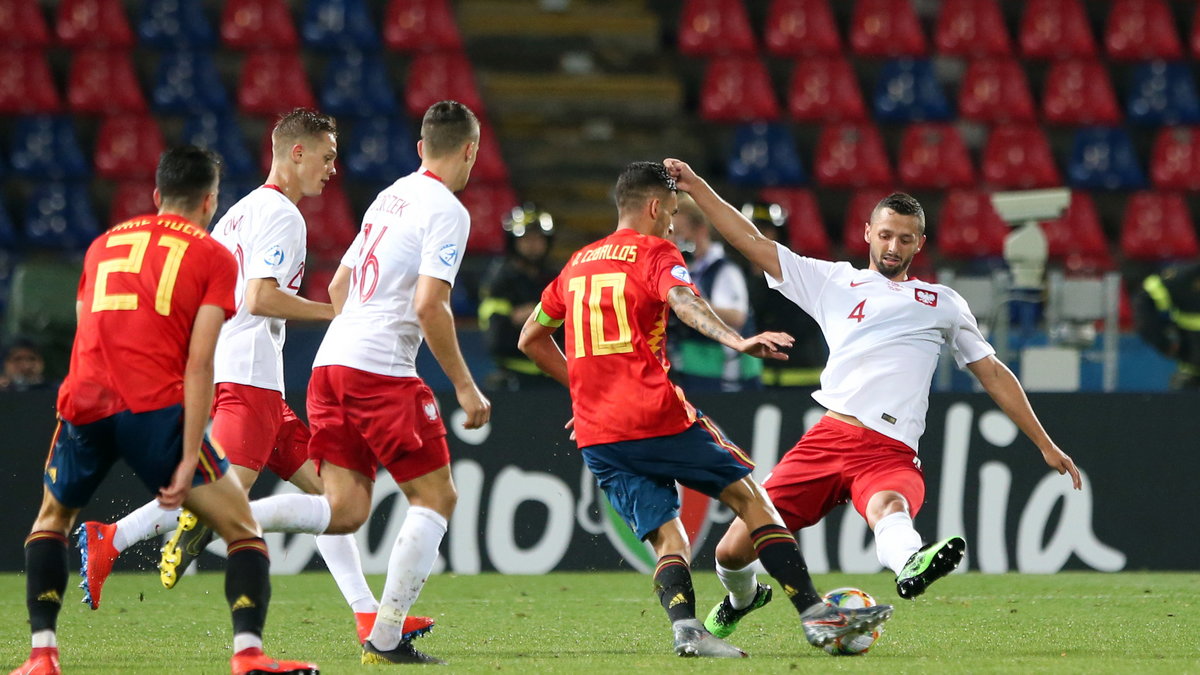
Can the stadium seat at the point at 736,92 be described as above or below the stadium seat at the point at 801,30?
below

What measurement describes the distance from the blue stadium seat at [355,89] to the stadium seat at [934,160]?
435 centimetres

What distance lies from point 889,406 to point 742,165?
25.9 ft

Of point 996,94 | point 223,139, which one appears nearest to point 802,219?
point 996,94

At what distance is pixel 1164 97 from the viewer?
1405cm

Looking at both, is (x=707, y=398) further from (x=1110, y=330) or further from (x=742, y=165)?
(x=742, y=165)

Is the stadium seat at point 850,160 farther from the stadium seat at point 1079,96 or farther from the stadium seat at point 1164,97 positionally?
the stadium seat at point 1164,97

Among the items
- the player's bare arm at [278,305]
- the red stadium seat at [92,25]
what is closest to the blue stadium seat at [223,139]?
the red stadium seat at [92,25]

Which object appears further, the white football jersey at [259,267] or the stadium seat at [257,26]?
the stadium seat at [257,26]

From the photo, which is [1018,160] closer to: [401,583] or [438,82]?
[438,82]

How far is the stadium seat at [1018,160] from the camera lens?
44.8ft

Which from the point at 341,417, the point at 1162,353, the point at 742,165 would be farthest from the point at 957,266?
the point at 341,417

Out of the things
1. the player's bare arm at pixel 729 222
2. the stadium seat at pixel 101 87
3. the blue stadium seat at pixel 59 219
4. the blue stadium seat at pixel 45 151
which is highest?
the stadium seat at pixel 101 87

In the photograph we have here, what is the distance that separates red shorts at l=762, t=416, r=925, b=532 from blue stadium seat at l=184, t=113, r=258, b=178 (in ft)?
26.7

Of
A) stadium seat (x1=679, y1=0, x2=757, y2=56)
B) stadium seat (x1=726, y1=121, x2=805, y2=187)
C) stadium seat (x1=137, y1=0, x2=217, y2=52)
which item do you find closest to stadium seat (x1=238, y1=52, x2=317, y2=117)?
stadium seat (x1=137, y1=0, x2=217, y2=52)
